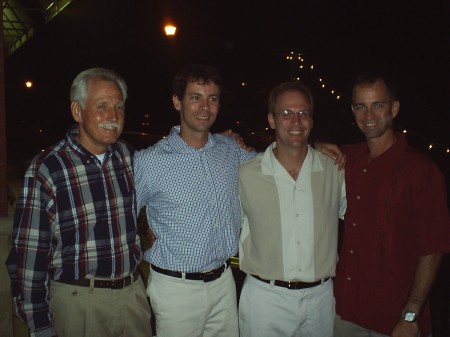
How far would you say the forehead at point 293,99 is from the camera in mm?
3109

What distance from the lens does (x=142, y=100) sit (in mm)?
34062

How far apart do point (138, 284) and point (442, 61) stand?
11.7 metres

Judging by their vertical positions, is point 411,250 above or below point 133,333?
above

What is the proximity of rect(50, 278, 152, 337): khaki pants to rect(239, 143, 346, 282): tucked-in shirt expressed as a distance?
91 centimetres

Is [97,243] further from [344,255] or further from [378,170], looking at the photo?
[378,170]

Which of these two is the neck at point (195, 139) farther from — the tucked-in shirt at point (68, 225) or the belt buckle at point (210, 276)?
the belt buckle at point (210, 276)

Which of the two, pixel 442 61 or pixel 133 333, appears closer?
pixel 133 333

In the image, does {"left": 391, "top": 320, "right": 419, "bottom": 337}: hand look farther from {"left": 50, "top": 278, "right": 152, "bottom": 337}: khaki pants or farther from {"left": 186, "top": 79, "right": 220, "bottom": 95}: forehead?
{"left": 186, "top": 79, "right": 220, "bottom": 95}: forehead

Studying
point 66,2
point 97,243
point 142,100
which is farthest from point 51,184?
point 142,100

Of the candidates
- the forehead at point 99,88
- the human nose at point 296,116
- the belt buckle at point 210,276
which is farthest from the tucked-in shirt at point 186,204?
the human nose at point 296,116

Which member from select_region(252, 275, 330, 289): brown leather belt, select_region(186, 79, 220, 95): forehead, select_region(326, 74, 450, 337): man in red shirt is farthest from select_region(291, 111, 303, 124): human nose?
select_region(252, 275, 330, 289): brown leather belt

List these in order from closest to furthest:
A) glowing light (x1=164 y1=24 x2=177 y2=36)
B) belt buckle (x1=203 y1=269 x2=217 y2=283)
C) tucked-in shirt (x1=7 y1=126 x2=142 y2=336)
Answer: tucked-in shirt (x1=7 y1=126 x2=142 y2=336), belt buckle (x1=203 y1=269 x2=217 y2=283), glowing light (x1=164 y1=24 x2=177 y2=36)

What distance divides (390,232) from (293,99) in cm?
121

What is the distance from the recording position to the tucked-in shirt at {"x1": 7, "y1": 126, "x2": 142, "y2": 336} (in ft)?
7.84
